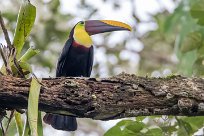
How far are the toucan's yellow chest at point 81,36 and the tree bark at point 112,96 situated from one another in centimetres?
138

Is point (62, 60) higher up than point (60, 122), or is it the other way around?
point (62, 60)

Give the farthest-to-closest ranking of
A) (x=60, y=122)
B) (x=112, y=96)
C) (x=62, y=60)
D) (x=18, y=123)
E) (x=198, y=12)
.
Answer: (x=62, y=60), (x=198, y=12), (x=60, y=122), (x=18, y=123), (x=112, y=96)

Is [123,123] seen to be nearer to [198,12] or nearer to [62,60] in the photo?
[198,12]

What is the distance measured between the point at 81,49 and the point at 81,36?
8 cm

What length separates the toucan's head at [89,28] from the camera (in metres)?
3.13

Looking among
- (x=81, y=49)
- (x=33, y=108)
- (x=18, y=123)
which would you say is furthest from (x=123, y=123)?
(x=81, y=49)

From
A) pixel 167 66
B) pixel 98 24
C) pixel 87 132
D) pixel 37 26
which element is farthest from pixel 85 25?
pixel 167 66

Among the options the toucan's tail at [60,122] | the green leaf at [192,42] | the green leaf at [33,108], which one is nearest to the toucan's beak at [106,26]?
the green leaf at [192,42]

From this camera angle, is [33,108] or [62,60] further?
[62,60]

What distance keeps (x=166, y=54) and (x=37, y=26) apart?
5.34 ft

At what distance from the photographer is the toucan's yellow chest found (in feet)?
10.8

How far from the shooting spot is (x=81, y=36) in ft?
10.9

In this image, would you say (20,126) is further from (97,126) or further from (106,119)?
(97,126)

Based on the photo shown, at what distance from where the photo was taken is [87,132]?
15.6ft
